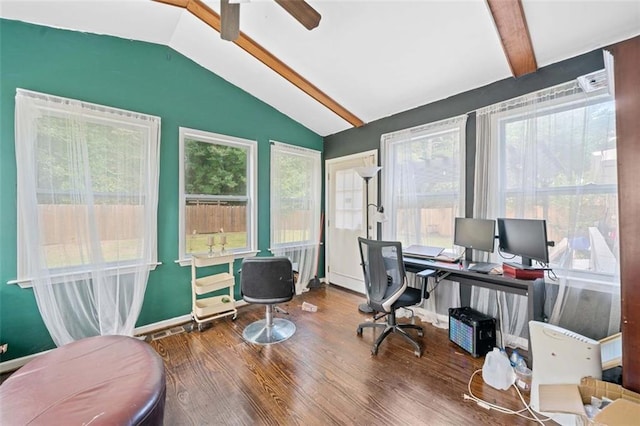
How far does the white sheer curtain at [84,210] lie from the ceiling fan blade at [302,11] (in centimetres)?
181

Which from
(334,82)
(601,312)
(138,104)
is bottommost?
(601,312)

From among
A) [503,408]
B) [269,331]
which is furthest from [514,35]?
[269,331]

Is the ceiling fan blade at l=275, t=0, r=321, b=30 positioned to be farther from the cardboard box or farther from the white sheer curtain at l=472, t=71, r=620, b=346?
the cardboard box

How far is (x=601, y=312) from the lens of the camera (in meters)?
1.97

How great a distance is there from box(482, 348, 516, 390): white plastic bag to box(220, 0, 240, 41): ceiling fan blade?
3.03 m

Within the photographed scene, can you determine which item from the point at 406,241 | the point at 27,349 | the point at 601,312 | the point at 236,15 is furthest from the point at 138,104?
the point at 601,312

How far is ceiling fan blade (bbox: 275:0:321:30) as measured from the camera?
1763mm

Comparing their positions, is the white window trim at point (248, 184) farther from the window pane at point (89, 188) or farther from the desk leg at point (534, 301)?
the desk leg at point (534, 301)

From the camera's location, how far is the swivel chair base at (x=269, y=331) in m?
2.54

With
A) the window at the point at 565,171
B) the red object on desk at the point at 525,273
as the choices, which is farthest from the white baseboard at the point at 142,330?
the window at the point at 565,171

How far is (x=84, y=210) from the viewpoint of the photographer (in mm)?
2285

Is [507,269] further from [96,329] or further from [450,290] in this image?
[96,329]

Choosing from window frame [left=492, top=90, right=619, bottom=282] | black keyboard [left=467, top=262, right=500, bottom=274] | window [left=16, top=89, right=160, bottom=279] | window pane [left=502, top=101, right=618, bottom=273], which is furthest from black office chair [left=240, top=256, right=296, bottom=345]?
window pane [left=502, top=101, right=618, bottom=273]

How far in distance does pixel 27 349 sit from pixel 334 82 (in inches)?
153
